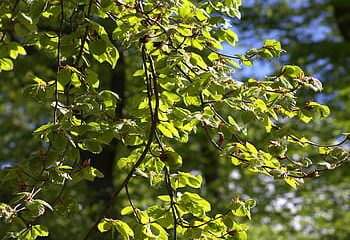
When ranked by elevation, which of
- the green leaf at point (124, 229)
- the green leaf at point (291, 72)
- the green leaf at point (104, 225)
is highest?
the green leaf at point (291, 72)

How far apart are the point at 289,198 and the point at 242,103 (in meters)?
6.25

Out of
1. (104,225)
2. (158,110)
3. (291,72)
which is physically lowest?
(104,225)

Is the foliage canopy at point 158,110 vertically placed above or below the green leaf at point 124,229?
above

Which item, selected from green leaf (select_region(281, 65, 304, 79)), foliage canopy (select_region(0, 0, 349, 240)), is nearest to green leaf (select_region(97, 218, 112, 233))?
foliage canopy (select_region(0, 0, 349, 240))

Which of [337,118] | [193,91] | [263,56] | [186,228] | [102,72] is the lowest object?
[186,228]

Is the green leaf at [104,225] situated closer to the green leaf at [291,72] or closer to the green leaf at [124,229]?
the green leaf at [124,229]

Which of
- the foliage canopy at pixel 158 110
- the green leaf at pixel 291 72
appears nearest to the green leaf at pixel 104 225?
the foliage canopy at pixel 158 110

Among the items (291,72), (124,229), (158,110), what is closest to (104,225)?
(124,229)

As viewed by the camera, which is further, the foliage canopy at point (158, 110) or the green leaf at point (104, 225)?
the green leaf at point (104, 225)

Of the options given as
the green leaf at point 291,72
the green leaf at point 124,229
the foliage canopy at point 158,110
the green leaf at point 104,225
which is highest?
the green leaf at point 291,72

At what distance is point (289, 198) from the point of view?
789cm

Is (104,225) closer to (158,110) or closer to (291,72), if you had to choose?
(158,110)

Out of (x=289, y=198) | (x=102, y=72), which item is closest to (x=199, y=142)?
(x=289, y=198)

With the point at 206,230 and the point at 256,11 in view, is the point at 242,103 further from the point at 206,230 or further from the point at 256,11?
the point at 256,11
